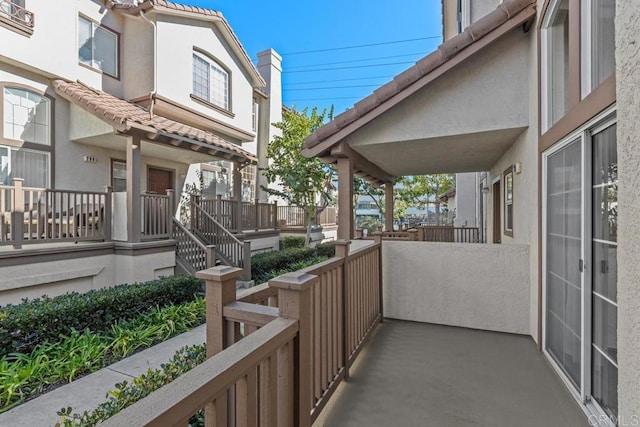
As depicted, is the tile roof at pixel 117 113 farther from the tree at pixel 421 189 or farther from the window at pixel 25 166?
the tree at pixel 421 189

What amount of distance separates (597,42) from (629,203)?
5.93 ft

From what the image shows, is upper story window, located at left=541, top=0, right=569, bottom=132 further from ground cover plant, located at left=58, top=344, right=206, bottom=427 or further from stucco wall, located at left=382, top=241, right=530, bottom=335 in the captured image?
ground cover plant, located at left=58, top=344, right=206, bottom=427

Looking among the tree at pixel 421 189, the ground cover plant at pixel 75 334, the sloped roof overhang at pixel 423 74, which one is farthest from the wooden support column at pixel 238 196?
the tree at pixel 421 189

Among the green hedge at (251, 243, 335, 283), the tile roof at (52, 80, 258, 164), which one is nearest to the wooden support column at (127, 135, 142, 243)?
the tile roof at (52, 80, 258, 164)

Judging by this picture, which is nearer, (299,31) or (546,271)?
(546,271)

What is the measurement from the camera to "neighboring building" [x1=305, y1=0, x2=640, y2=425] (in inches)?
68.5

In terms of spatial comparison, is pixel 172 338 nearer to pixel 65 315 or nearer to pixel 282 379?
pixel 65 315

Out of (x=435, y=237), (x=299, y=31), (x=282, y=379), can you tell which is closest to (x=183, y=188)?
(x=435, y=237)

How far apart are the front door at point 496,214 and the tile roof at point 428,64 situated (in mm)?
3936

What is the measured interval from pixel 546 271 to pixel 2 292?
27.5ft

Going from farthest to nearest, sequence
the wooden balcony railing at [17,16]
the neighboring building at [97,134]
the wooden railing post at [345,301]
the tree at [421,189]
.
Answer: the tree at [421,189] < the wooden balcony railing at [17,16] < the neighboring building at [97,134] < the wooden railing post at [345,301]

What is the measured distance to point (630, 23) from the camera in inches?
62.9

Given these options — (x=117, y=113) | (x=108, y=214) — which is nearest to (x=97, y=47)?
(x=117, y=113)

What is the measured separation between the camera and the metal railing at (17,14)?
6722 mm
